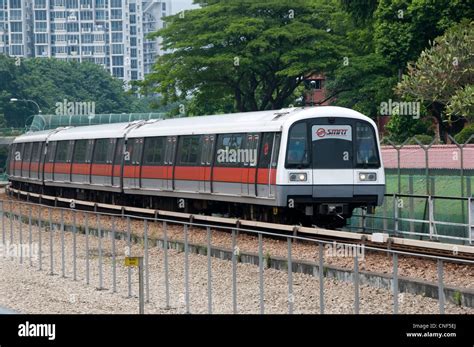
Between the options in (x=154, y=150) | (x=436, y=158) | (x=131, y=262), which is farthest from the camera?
(x=154, y=150)

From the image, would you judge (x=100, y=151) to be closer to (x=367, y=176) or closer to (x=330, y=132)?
(x=330, y=132)

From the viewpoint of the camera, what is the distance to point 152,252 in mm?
27094

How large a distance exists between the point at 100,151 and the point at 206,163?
11.4m

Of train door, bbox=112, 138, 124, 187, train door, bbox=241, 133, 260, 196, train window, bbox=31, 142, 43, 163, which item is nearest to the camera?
train door, bbox=241, 133, 260, 196

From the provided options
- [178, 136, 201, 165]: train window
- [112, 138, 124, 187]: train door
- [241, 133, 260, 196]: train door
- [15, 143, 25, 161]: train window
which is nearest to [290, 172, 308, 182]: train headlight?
[241, 133, 260, 196]: train door

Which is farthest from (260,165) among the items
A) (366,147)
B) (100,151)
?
(100,151)

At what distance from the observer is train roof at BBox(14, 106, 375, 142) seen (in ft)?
92.6

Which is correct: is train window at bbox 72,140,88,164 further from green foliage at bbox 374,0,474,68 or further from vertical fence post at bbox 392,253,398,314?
vertical fence post at bbox 392,253,398,314

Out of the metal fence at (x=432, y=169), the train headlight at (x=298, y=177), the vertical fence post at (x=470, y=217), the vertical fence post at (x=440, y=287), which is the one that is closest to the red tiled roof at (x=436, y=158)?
the metal fence at (x=432, y=169)

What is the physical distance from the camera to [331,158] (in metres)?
28.1

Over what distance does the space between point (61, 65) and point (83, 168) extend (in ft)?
402

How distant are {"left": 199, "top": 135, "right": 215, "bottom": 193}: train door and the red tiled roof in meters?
4.68

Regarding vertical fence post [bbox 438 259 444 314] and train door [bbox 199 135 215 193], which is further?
train door [bbox 199 135 215 193]

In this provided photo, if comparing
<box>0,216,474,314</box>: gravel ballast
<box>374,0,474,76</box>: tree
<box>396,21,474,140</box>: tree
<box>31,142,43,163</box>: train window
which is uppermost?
<box>374,0,474,76</box>: tree
